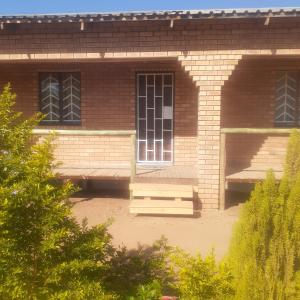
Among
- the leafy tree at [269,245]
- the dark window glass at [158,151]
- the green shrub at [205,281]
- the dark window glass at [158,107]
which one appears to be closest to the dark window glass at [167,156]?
the dark window glass at [158,151]

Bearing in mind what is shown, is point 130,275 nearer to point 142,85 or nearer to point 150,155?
point 150,155

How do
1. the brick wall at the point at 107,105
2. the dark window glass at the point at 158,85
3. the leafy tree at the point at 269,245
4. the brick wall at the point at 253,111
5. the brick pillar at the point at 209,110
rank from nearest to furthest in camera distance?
1. the leafy tree at the point at 269,245
2. the brick pillar at the point at 209,110
3. the brick wall at the point at 253,111
4. the brick wall at the point at 107,105
5. the dark window glass at the point at 158,85

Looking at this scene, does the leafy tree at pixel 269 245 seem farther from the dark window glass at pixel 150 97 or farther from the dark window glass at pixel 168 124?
the dark window glass at pixel 150 97

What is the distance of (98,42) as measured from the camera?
6.75m

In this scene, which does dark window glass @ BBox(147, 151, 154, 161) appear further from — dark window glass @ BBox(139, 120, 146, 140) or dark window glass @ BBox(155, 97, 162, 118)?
dark window glass @ BBox(155, 97, 162, 118)

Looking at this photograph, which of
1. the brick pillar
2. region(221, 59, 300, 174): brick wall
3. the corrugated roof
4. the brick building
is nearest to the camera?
the corrugated roof

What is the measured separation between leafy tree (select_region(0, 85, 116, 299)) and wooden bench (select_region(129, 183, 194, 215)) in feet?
12.7

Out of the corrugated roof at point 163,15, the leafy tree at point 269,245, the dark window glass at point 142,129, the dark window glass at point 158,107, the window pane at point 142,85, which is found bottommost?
the leafy tree at point 269,245

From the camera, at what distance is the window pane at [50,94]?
8719 mm

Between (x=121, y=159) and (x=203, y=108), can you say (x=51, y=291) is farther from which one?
(x=121, y=159)

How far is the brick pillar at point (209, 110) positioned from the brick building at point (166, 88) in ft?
0.06

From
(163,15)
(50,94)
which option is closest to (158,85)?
(163,15)

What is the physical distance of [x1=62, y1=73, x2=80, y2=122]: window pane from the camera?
8664 mm

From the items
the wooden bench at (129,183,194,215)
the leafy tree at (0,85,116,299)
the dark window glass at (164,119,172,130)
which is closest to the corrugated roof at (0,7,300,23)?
the dark window glass at (164,119,172,130)
